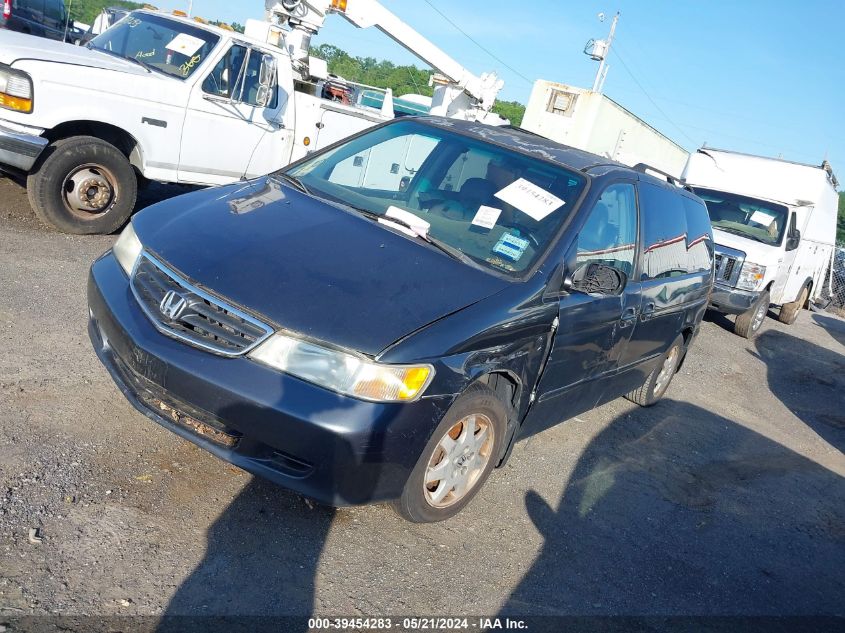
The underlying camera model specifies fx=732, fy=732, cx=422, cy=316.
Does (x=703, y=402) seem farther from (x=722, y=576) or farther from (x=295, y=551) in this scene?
(x=295, y=551)

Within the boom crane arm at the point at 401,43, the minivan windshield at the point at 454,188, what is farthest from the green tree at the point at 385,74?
the minivan windshield at the point at 454,188

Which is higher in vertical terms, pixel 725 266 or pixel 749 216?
pixel 749 216

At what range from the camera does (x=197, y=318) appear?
309cm

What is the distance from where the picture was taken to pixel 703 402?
7277 millimetres

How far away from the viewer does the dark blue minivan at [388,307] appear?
9.65 ft

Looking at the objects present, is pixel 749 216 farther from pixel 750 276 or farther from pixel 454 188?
pixel 454 188

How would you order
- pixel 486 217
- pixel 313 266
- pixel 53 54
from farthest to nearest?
pixel 53 54 → pixel 486 217 → pixel 313 266

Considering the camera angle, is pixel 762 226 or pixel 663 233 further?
pixel 762 226

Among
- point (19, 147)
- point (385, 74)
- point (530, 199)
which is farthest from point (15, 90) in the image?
point (385, 74)

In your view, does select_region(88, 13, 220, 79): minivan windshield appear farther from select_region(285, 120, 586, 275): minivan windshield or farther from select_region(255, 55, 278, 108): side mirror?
select_region(285, 120, 586, 275): minivan windshield

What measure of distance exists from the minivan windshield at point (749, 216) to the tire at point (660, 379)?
16.6ft

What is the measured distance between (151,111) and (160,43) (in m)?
0.98

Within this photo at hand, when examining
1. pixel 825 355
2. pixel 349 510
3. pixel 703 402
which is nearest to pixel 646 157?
pixel 825 355

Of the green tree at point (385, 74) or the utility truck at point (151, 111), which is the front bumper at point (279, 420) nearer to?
the utility truck at point (151, 111)
